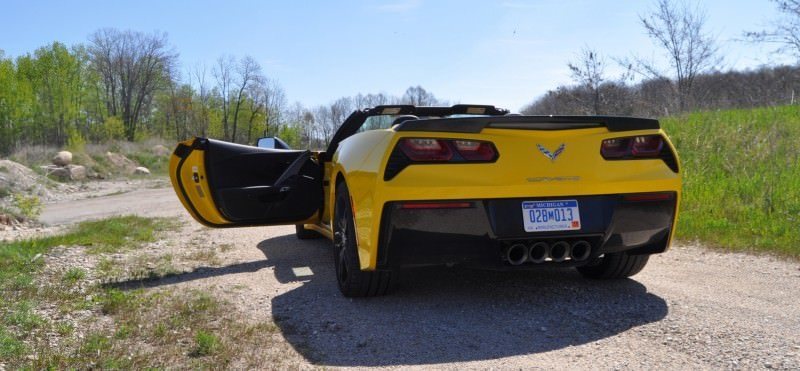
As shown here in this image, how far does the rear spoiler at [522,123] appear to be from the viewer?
3.38 metres

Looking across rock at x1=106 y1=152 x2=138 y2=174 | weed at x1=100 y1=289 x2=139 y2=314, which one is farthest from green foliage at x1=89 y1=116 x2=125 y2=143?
weed at x1=100 y1=289 x2=139 y2=314

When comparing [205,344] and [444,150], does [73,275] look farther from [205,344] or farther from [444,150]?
[444,150]

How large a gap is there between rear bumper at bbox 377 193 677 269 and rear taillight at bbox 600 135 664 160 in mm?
251

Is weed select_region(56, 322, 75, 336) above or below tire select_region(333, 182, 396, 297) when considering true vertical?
below

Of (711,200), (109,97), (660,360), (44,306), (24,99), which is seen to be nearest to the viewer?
(660,360)

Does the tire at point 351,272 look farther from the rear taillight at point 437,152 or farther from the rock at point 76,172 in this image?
the rock at point 76,172

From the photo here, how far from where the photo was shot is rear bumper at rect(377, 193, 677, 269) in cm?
333

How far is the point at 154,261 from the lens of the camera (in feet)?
19.9

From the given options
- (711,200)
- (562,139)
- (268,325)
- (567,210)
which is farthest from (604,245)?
(711,200)

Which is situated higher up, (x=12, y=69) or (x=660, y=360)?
(x=12, y=69)

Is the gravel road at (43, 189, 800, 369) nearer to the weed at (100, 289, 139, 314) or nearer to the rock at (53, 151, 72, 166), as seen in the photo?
the weed at (100, 289, 139, 314)

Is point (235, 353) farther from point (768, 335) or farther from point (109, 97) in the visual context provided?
point (109, 97)

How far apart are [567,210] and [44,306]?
3.46 meters

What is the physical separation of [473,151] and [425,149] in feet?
0.87
